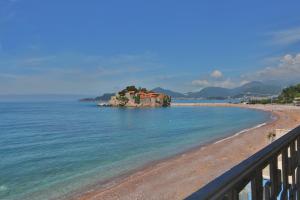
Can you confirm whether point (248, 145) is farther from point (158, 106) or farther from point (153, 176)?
point (158, 106)

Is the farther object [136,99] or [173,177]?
[136,99]

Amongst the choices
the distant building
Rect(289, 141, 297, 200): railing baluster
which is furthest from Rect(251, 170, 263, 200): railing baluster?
the distant building

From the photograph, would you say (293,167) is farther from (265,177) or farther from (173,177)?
(173,177)

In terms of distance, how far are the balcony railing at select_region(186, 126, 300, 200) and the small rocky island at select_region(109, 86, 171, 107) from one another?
161 metres

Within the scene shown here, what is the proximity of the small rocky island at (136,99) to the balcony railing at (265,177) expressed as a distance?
161485mm

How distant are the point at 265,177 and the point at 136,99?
165 metres

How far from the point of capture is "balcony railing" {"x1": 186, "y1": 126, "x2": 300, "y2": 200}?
1547 millimetres

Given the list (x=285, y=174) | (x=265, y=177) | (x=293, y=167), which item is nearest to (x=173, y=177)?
(x=293, y=167)

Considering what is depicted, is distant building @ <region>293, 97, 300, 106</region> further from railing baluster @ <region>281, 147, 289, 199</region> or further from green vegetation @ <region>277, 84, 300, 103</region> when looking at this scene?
railing baluster @ <region>281, 147, 289, 199</region>

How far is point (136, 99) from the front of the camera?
168m

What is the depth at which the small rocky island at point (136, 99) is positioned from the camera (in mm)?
167000

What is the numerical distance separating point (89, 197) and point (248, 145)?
21203 mm

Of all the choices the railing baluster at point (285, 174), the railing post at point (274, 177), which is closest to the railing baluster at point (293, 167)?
the railing baluster at point (285, 174)

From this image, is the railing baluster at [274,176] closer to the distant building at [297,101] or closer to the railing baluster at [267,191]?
the railing baluster at [267,191]
